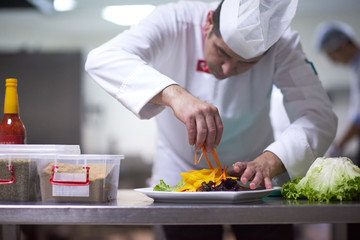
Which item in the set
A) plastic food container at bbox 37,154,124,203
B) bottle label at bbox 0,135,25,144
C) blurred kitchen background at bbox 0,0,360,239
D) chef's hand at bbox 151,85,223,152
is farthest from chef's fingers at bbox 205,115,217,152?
blurred kitchen background at bbox 0,0,360,239

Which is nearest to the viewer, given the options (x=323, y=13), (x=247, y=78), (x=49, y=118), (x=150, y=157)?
(x=247, y=78)

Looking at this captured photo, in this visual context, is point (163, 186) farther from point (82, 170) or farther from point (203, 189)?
point (82, 170)

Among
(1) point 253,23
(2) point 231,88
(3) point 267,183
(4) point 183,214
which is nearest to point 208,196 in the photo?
(4) point 183,214

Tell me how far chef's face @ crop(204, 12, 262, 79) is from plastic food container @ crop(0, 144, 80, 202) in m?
0.62

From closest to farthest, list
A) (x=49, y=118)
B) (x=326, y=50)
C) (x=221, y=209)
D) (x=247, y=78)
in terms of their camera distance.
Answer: (x=221, y=209) → (x=247, y=78) → (x=326, y=50) → (x=49, y=118)

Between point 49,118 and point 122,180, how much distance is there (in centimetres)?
129

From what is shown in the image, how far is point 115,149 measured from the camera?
235 inches

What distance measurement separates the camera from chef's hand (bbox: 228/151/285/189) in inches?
45.1

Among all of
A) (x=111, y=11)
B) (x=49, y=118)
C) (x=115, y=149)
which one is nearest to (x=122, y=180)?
(x=115, y=149)

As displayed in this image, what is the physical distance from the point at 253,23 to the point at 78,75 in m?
4.04

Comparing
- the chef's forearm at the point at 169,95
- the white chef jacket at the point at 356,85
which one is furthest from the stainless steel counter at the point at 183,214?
the white chef jacket at the point at 356,85

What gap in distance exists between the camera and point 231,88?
61.8 inches

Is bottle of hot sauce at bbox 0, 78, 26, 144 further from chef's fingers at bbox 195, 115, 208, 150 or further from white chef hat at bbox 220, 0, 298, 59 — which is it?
white chef hat at bbox 220, 0, 298, 59

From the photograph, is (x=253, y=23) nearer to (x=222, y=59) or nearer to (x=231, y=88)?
(x=222, y=59)
